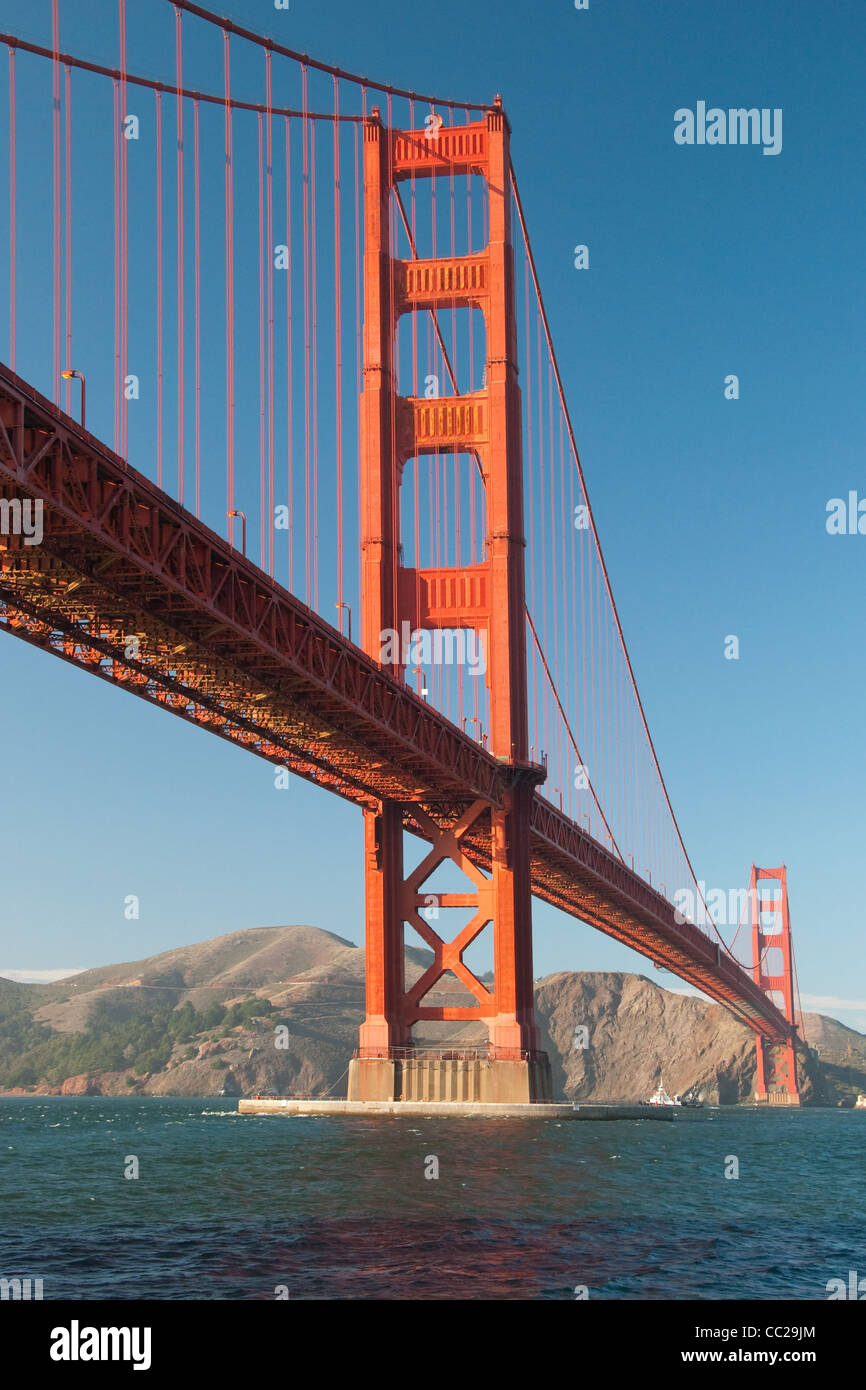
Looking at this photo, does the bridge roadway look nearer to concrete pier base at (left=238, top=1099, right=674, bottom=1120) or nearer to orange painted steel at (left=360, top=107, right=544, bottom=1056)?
orange painted steel at (left=360, top=107, right=544, bottom=1056)

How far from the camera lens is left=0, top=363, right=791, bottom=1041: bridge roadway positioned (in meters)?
30.9

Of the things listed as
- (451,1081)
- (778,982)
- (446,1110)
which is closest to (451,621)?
(451,1081)

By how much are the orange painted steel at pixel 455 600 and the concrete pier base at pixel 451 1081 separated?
106 centimetres

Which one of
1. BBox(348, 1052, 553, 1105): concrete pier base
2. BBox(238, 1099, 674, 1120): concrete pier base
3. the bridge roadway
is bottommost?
BBox(238, 1099, 674, 1120): concrete pier base

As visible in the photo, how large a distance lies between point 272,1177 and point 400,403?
36554mm

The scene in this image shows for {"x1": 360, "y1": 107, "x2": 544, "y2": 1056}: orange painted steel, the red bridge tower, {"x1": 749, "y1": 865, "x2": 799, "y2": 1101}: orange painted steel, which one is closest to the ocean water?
the red bridge tower

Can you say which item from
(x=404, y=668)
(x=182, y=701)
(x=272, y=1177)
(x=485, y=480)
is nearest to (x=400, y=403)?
(x=485, y=480)

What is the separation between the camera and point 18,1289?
1802 centimetres

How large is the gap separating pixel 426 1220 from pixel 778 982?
149 metres

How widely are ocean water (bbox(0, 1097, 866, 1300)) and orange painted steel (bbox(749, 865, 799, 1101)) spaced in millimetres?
120944

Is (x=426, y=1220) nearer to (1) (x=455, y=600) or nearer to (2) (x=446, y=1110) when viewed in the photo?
(2) (x=446, y=1110)

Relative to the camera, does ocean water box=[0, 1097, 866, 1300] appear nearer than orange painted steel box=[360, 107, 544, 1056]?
Yes

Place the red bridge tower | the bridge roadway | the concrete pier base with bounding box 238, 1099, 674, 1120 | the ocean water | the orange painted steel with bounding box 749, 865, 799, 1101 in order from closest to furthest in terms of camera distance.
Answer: the ocean water < the bridge roadway < the concrete pier base with bounding box 238, 1099, 674, 1120 < the red bridge tower < the orange painted steel with bounding box 749, 865, 799, 1101
